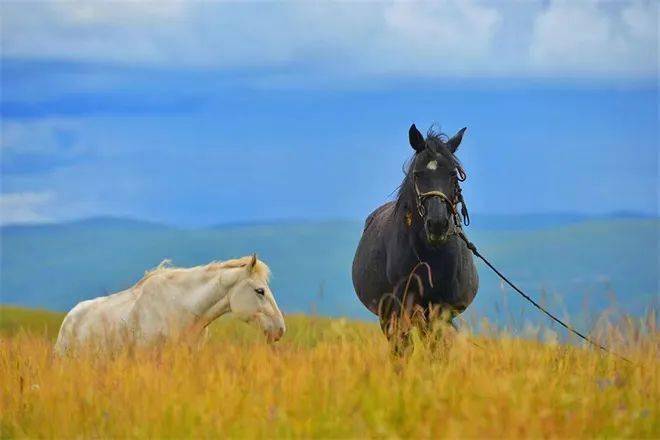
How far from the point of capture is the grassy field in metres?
6.94

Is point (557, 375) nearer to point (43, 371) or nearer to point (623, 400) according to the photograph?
point (623, 400)

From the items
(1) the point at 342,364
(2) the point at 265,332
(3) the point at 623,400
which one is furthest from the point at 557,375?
(2) the point at 265,332

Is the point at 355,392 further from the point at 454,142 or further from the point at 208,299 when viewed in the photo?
the point at 208,299

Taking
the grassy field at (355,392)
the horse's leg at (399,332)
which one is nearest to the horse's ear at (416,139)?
the horse's leg at (399,332)

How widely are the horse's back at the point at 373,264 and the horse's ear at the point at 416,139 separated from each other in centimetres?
113

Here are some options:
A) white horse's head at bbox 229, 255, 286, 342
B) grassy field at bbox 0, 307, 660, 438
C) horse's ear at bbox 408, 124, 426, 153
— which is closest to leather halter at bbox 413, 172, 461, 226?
horse's ear at bbox 408, 124, 426, 153

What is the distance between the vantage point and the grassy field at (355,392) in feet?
22.8

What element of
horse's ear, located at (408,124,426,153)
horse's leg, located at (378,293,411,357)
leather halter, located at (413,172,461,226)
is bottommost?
horse's leg, located at (378,293,411,357)

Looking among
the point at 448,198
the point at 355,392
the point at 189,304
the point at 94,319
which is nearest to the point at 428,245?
the point at 448,198

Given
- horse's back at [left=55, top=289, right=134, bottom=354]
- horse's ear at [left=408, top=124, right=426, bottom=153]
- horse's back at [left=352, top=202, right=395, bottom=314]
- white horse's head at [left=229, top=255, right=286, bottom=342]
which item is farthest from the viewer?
horse's back at [left=55, top=289, right=134, bottom=354]

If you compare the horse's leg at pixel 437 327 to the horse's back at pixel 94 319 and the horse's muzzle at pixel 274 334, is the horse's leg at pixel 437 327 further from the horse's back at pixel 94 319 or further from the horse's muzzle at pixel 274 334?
the horse's back at pixel 94 319

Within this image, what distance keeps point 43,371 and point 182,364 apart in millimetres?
1561

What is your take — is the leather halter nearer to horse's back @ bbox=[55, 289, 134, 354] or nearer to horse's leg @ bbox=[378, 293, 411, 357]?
horse's leg @ bbox=[378, 293, 411, 357]

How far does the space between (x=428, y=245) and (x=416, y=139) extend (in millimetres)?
1041
